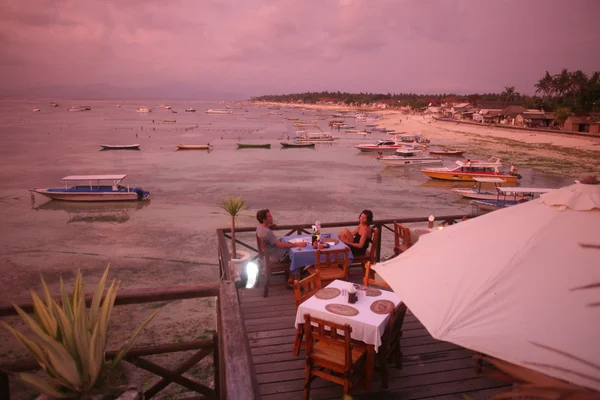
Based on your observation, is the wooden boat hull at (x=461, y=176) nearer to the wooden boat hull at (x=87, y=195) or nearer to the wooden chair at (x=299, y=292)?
the wooden boat hull at (x=87, y=195)

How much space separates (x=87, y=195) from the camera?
1050 inches

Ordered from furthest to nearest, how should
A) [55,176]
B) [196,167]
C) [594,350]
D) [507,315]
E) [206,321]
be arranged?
1. [196,167]
2. [55,176]
3. [206,321]
4. [507,315]
5. [594,350]

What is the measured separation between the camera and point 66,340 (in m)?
2.49

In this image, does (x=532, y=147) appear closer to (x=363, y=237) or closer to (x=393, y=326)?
(x=363, y=237)

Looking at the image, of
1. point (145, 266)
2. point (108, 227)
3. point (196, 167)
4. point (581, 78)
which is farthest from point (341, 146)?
point (581, 78)

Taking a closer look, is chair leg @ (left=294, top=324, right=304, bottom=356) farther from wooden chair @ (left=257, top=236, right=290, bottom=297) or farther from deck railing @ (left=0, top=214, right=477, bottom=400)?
wooden chair @ (left=257, top=236, right=290, bottom=297)

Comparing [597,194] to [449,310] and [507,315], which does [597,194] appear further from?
[449,310]

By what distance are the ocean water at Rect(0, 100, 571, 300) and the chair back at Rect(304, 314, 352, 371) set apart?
9724 mm

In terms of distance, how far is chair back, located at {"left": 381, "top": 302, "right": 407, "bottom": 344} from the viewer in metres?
4.91

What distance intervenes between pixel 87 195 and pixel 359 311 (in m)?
26.0

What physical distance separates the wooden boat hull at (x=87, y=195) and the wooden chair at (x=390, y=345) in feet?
80.1

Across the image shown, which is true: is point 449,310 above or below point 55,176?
above

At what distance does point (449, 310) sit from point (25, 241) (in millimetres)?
20652

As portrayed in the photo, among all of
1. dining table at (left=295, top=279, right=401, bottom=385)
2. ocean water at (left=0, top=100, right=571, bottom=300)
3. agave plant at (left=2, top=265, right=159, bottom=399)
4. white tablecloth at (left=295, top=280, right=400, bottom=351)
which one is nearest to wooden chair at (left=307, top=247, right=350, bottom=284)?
dining table at (left=295, top=279, right=401, bottom=385)
